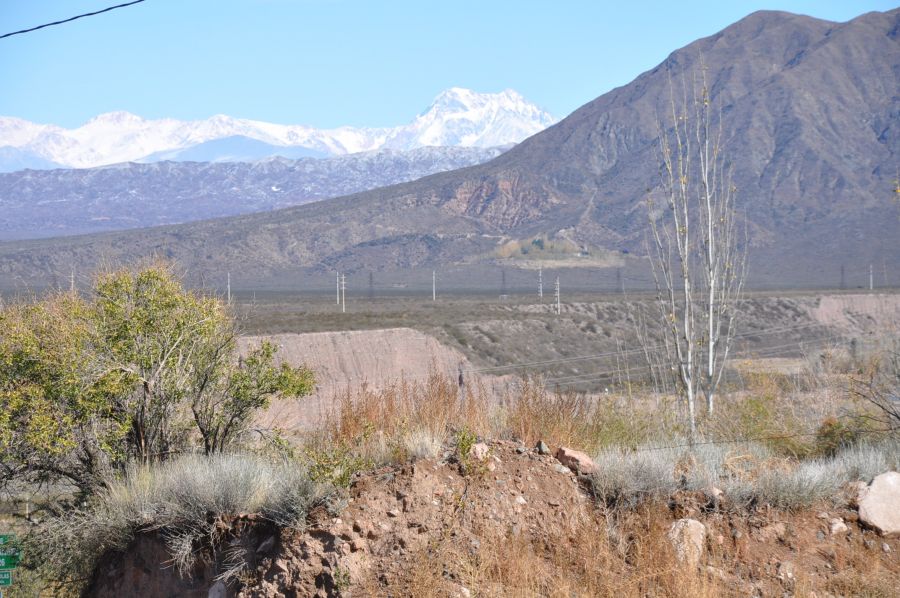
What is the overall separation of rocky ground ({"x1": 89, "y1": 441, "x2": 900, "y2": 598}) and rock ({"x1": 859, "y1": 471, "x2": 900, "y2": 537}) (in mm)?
A: 11

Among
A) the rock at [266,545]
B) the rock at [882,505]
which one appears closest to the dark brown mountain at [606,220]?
the rock at [882,505]

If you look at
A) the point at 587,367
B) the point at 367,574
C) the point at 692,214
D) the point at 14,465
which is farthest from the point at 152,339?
the point at 692,214

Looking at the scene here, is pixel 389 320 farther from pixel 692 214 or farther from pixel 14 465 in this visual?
pixel 692 214

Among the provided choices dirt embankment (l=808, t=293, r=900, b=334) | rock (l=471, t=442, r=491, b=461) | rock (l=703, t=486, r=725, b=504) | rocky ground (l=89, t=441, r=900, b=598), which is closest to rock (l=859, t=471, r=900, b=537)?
rocky ground (l=89, t=441, r=900, b=598)

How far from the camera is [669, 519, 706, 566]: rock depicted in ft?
25.0

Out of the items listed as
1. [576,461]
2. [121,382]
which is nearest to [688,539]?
[576,461]

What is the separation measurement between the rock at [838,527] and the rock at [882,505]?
7.1 inches

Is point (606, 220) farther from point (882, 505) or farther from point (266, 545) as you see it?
point (266, 545)

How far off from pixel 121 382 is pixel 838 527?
7.49 meters

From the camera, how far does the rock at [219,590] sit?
7.96 m

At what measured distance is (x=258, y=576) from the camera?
7.67m

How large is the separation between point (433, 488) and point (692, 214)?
9553 centimetres

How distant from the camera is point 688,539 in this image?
25.6ft

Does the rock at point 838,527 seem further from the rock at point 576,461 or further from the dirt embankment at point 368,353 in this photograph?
the dirt embankment at point 368,353
